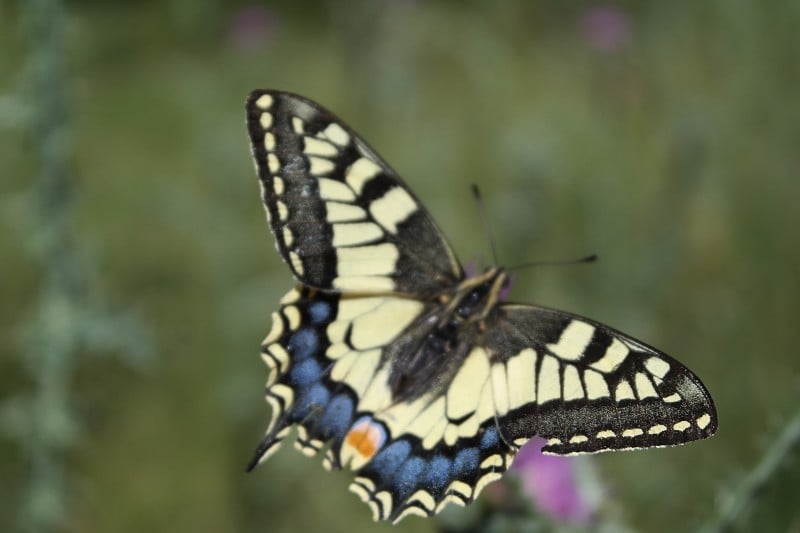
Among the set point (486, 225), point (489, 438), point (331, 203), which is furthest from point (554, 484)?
point (486, 225)

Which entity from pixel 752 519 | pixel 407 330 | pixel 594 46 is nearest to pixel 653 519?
pixel 752 519

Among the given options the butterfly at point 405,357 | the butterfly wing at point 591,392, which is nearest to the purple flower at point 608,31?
the butterfly at point 405,357

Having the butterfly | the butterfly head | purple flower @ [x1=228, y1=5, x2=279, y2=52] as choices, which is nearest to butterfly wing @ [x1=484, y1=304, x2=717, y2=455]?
the butterfly

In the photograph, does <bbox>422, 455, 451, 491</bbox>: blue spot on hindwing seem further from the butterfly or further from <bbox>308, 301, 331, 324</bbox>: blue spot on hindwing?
<bbox>308, 301, 331, 324</bbox>: blue spot on hindwing

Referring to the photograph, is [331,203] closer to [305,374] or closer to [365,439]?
[305,374]

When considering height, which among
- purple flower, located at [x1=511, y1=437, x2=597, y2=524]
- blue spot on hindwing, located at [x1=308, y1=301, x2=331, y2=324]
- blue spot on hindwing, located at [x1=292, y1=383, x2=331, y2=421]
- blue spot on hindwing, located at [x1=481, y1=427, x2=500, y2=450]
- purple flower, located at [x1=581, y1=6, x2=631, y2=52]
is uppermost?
purple flower, located at [x1=581, y1=6, x2=631, y2=52]
